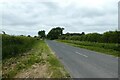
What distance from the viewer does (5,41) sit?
2177 cm

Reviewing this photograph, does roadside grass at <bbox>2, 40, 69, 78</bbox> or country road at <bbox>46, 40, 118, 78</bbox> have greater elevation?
country road at <bbox>46, 40, 118, 78</bbox>

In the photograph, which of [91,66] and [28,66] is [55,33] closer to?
[28,66]

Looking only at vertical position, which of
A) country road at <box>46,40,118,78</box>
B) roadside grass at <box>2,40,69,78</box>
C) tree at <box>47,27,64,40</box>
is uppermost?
tree at <box>47,27,64,40</box>

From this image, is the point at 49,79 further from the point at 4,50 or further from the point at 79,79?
the point at 4,50

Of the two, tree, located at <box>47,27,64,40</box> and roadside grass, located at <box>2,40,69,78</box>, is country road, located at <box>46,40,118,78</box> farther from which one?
tree, located at <box>47,27,64,40</box>

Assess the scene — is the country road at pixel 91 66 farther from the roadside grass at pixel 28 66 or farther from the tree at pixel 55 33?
the tree at pixel 55 33

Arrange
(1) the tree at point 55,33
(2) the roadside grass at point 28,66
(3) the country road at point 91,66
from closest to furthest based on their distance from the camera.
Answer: (3) the country road at point 91,66, (2) the roadside grass at point 28,66, (1) the tree at point 55,33

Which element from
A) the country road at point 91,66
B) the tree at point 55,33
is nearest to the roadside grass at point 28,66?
the country road at point 91,66

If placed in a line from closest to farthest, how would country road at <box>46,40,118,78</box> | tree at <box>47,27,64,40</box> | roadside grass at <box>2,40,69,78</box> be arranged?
country road at <box>46,40,118,78</box>
roadside grass at <box>2,40,69,78</box>
tree at <box>47,27,64,40</box>

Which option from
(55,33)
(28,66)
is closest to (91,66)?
(28,66)

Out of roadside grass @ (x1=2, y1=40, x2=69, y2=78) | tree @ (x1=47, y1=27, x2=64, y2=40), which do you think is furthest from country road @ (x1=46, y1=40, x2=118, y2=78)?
tree @ (x1=47, y1=27, x2=64, y2=40)

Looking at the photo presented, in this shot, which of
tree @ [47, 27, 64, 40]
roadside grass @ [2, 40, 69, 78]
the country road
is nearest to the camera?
the country road

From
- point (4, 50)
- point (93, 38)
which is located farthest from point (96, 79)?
point (93, 38)

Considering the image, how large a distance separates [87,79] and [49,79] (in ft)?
5.74
